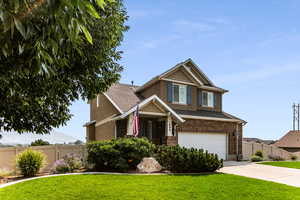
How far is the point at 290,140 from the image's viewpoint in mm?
43000

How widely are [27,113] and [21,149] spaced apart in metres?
8.31

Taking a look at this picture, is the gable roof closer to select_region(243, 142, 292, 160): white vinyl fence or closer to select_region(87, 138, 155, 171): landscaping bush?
select_region(243, 142, 292, 160): white vinyl fence

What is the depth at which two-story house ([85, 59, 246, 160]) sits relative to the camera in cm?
1800

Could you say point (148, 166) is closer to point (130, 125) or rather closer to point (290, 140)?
point (130, 125)

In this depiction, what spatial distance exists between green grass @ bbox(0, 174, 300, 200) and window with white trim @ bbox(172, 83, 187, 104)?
34.7 feet

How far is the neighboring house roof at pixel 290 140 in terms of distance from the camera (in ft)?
137

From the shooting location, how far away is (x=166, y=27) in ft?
35.1

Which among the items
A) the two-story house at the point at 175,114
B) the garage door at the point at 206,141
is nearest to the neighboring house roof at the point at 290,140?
the two-story house at the point at 175,114

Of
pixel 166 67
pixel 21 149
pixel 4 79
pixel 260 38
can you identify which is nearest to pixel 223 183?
pixel 260 38

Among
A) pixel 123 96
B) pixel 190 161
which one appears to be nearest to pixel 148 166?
pixel 190 161

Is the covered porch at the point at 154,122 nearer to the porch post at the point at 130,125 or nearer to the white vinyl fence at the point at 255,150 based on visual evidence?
the porch post at the point at 130,125

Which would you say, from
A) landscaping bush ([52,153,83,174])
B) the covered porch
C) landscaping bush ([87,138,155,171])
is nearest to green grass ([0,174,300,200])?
landscaping bush ([87,138,155,171])

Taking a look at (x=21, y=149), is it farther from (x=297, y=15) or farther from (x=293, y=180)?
(x=297, y=15)

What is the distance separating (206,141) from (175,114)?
15.8 feet
